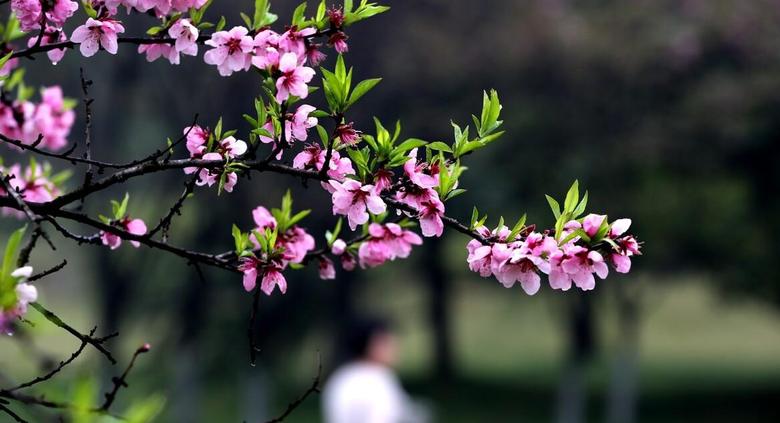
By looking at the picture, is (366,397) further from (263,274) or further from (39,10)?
(39,10)

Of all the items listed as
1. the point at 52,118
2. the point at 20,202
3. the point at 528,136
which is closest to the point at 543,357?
the point at 528,136

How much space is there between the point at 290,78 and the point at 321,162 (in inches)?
8.0

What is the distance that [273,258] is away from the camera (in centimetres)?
208

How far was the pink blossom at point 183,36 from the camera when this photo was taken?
207 centimetres

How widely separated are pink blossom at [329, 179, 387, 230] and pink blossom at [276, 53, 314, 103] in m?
0.18

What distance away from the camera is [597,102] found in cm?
1384

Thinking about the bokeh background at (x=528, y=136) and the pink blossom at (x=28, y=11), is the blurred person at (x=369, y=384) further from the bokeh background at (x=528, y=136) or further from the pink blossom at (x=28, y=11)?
the bokeh background at (x=528, y=136)

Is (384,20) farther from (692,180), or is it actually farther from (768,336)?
(768,336)

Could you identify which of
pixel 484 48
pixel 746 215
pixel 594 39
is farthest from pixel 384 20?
pixel 746 215

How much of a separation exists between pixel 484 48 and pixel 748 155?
4.05 metres

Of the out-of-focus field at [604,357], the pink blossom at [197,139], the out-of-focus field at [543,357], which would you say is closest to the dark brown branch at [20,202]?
the pink blossom at [197,139]

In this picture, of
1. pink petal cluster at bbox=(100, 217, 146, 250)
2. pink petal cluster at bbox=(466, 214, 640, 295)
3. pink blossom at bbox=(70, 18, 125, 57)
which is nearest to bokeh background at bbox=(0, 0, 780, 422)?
pink petal cluster at bbox=(100, 217, 146, 250)

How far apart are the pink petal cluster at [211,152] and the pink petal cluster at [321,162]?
12 cm

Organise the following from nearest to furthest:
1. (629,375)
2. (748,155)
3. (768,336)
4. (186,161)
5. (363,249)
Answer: (186,161)
(363,249)
(748,155)
(629,375)
(768,336)
